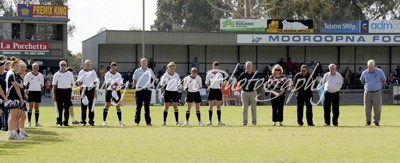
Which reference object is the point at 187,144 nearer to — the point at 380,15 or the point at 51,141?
the point at 51,141

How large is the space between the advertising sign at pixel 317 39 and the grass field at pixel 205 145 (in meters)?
37.5

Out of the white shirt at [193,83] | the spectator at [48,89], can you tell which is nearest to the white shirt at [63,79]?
the white shirt at [193,83]

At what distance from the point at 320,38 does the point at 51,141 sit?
45213 millimetres

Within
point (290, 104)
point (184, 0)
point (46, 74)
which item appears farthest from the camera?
point (184, 0)

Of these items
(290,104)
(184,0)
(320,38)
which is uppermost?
(184,0)

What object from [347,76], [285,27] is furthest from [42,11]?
[347,76]

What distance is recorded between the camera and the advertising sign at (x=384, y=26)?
213 feet

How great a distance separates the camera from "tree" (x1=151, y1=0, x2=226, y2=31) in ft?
359

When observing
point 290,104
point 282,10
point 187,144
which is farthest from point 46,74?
point 187,144

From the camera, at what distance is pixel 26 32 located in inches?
2689

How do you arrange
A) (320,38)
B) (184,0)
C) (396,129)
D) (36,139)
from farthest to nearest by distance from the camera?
1. (184,0)
2. (320,38)
3. (396,129)
4. (36,139)

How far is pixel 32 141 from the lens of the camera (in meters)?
19.9

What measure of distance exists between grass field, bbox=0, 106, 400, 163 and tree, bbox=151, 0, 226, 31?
82.3 metres

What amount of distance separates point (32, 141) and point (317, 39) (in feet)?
148
